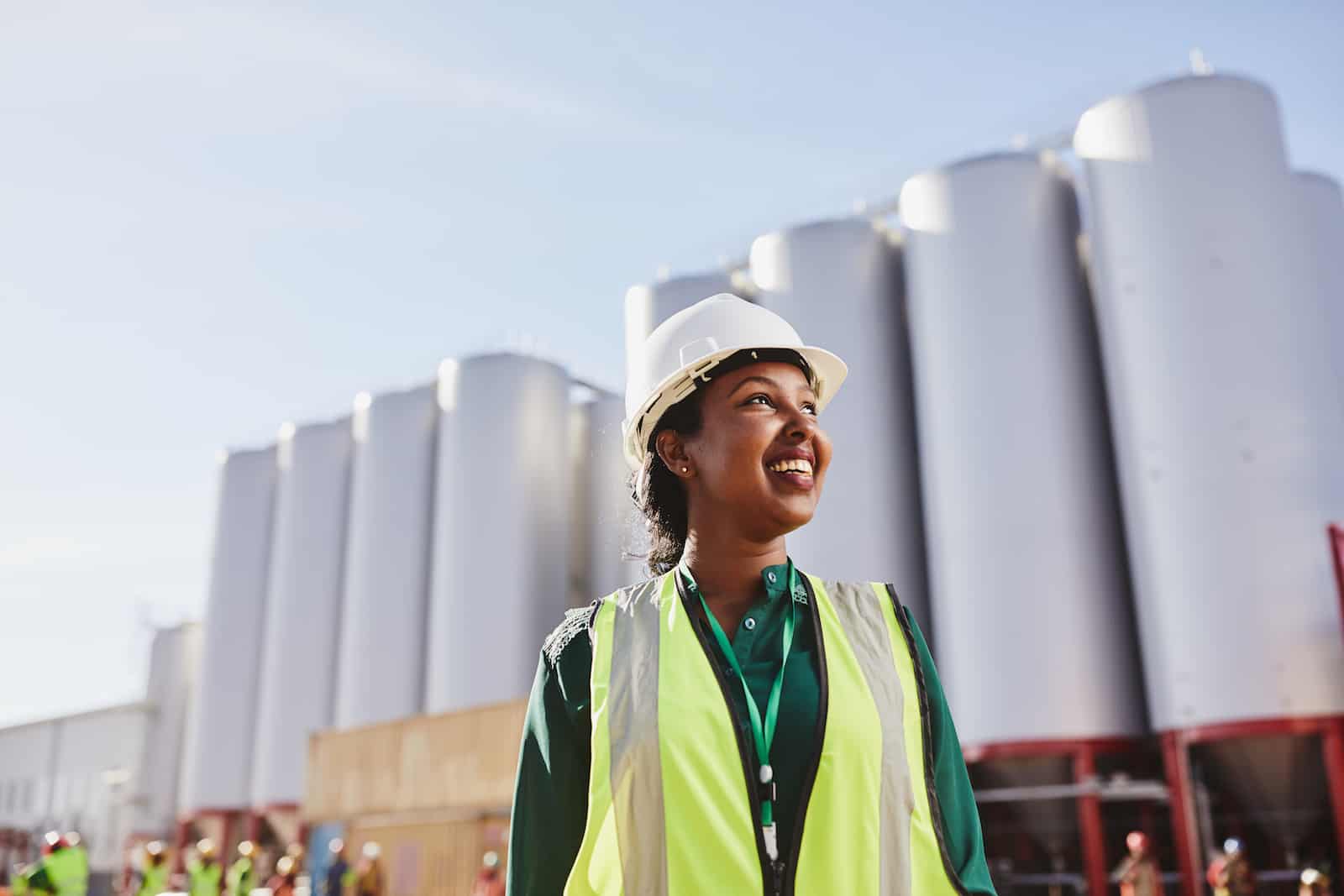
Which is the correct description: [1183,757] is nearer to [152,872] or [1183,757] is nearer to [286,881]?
[286,881]

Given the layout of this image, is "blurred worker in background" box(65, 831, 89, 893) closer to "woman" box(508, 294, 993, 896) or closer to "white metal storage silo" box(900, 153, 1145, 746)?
"woman" box(508, 294, 993, 896)

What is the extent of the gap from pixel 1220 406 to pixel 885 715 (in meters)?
21.3

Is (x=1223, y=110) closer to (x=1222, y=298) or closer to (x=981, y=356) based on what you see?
(x=1222, y=298)

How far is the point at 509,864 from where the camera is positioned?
7.59 feet

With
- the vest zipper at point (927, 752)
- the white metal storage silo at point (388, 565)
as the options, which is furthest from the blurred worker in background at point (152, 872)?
the white metal storage silo at point (388, 565)

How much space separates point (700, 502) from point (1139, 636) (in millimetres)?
23254

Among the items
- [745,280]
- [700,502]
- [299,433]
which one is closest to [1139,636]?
[745,280]

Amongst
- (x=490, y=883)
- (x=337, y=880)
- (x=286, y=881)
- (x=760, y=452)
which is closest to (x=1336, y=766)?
(x=490, y=883)

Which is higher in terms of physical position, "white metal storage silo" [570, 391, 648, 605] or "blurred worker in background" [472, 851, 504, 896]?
"white metal storage silo" [570, 391, 648, 605]

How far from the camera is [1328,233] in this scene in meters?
27.0

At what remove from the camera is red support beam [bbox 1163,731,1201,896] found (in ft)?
67.6

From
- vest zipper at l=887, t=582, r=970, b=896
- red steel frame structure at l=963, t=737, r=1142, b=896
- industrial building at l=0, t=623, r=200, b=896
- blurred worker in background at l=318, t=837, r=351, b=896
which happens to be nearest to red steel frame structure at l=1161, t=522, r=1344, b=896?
red steel frame structure at l=963, t=737, r=1142, b=896

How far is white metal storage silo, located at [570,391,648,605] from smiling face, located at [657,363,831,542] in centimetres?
2915

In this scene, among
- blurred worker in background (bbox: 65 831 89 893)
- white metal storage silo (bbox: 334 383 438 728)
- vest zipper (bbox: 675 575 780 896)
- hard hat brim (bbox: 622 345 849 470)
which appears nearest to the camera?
vest zipper (bbox: 675 575 780 896)
